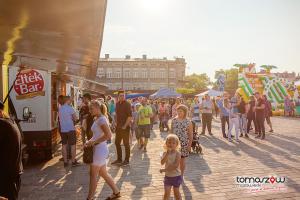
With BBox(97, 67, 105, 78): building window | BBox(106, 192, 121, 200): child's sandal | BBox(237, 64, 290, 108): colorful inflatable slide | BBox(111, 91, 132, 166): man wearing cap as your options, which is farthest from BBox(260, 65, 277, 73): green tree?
BBox(97, 67, 105, 78): building window

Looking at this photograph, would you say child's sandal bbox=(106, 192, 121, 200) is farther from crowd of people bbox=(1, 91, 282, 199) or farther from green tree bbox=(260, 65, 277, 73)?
green tree bbox=(260, 65, 277, 73)

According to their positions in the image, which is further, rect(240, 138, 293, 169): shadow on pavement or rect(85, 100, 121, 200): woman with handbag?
rect(240, 138, 293, 169): shadow on pavement

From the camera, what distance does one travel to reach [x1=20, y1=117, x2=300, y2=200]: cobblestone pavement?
19.4ft

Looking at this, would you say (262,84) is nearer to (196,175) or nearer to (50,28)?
(196,175)

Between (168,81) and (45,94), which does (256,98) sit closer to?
(45,94)

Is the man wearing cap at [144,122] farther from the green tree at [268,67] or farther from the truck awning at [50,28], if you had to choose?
the green tree at [268,67]

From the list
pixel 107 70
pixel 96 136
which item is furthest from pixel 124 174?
pixel 107 70

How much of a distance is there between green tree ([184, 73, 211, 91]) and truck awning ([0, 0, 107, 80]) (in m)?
96.8

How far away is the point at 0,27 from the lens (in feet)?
13.1

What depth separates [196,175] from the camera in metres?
7.23

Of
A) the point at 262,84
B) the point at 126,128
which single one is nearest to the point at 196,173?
the point at 126,128

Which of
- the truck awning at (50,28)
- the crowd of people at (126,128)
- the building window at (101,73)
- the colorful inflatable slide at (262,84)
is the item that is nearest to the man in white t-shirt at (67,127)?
the crowd of people at (126,128)

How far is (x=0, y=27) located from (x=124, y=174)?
15.2 feet

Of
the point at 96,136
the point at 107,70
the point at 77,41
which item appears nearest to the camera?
the point at 77,41
